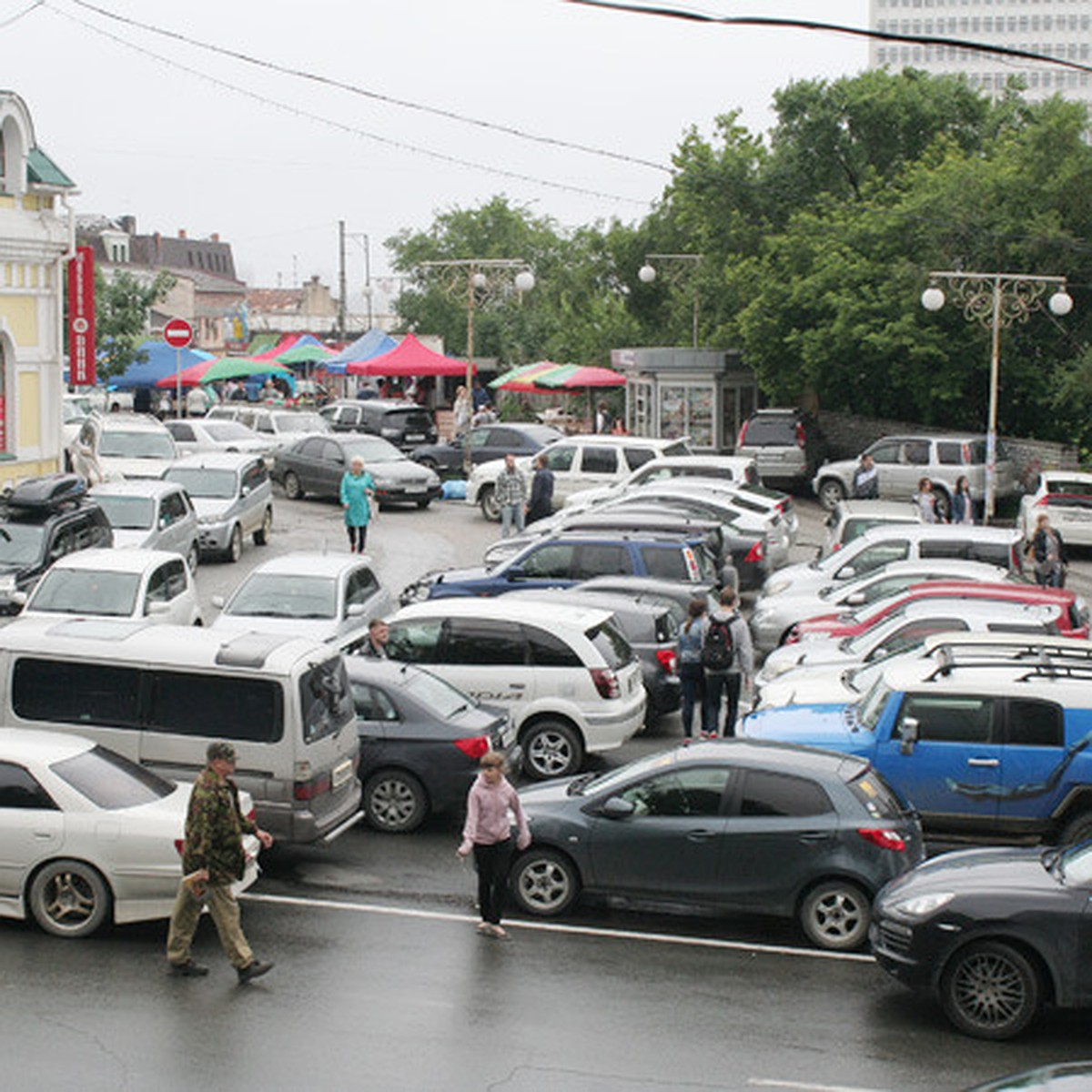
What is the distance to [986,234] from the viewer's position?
39.2 meters

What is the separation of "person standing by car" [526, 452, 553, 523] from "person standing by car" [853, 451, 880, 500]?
6.66 meters

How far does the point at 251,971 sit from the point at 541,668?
5.96m

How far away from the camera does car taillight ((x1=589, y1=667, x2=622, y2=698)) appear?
618 inches

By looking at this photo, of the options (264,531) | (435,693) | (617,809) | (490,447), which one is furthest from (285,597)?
(490,447)

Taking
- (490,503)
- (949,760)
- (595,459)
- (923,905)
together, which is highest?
(595,459)

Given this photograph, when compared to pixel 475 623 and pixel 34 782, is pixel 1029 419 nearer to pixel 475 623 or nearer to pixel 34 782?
pixel 475 623

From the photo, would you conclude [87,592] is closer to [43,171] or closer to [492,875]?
[492,875]

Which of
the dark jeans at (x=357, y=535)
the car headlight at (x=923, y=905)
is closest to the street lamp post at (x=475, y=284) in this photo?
the dark jeans at (x=357, y=535)

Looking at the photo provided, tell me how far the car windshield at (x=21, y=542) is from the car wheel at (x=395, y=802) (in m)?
8.12

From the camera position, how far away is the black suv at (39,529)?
66.0 ft

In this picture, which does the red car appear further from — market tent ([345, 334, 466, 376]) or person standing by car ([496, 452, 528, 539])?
market tent ([345, 334, 466, 376])

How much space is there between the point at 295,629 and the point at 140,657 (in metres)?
5.67

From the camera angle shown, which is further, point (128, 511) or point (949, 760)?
point (128, 511)

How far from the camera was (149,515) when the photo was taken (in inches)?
976
